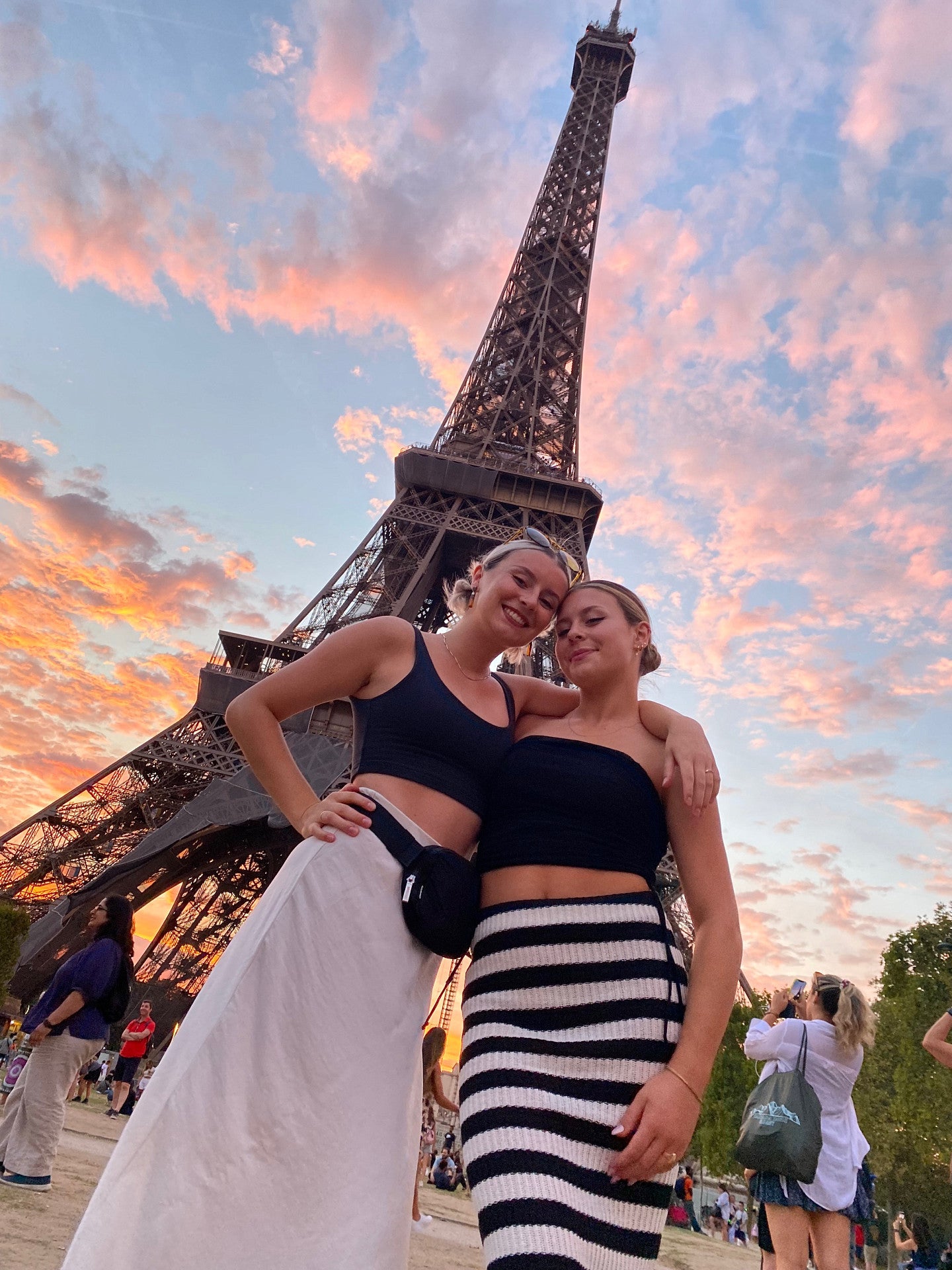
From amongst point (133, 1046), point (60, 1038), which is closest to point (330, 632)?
point (133, 1046)

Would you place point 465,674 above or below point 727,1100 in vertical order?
below

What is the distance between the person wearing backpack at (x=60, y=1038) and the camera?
16.7 feet

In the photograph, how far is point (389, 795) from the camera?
221cm

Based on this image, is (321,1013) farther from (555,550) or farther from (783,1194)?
(783,1194)

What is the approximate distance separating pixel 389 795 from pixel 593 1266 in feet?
3.46

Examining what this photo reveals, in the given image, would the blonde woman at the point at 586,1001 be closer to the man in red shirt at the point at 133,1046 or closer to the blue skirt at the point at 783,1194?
the blue skirt at the point at 783,1194

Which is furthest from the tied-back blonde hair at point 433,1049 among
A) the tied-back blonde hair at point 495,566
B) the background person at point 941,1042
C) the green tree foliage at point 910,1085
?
the green tree foliage at point 910,1085

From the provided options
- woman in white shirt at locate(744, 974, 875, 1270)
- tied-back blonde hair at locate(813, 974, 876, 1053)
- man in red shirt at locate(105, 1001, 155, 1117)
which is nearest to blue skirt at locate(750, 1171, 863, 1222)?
woman in white shirt at locate(744, 974, 875, 1270)

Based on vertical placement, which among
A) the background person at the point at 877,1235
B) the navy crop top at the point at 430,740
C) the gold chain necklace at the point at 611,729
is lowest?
the navy crop top at the point at 430,740

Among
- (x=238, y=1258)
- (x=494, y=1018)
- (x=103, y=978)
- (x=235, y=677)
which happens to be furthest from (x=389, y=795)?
(x=235, y=677)

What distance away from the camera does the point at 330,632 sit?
21297 millimetres

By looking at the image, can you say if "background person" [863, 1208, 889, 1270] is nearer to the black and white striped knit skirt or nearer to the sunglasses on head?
the sunglasses on head

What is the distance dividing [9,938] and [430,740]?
21.4 meters

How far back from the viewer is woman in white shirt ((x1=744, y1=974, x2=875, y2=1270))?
403cm
